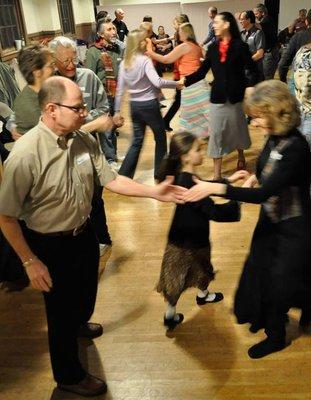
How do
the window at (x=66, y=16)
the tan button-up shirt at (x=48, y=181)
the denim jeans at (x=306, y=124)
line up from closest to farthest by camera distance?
1. the tan button-up shirt at (x=48, y=181)
2. the denim jeans at (x=306, y=124)
3. the window at (x=66, y=16)


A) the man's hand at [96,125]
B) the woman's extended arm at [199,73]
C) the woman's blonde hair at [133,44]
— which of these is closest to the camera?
the man's hand at [96,125]

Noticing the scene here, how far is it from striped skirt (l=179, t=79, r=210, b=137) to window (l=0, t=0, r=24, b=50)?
164 inches

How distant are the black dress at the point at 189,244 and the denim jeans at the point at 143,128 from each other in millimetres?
2041

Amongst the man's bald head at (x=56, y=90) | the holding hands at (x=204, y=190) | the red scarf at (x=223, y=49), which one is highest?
the man's bald head at (x=56, y=90)

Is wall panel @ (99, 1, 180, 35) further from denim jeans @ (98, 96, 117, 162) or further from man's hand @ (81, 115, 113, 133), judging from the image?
man's hand @ (81, 115, 113, 133)

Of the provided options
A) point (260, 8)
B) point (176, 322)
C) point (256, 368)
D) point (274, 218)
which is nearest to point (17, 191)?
point (274, 218)

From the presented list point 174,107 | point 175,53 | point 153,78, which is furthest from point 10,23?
point 153,78

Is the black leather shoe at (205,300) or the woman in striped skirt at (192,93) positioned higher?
the woman in striped skirt at (192,93)

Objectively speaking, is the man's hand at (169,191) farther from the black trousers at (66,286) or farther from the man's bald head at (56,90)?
the man's bald head at (56,90)

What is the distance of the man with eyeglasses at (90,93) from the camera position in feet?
8.80

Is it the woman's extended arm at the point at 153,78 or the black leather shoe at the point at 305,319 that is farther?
the woman's extended arm at the point at 153,78

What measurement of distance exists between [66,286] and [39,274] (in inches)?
6.9

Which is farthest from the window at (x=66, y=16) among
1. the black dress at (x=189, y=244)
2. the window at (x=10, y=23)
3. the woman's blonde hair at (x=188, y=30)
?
the black dress at (x=189, y=244)

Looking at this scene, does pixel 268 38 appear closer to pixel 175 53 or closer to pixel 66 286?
pixel 175 53
